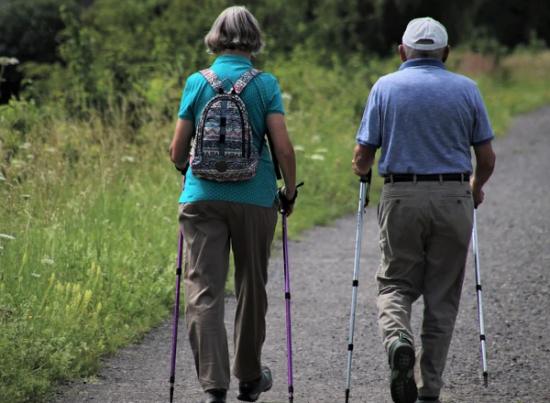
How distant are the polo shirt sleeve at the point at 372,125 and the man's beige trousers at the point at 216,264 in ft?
1.86

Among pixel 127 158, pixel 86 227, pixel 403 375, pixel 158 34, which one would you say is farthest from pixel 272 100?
pixel 158 34

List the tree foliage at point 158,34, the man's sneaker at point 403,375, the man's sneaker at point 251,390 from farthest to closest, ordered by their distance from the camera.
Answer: the tree foliage at point 158,34 < the man's sneaker at point 251,390 < the man's sneaker at point 403,375

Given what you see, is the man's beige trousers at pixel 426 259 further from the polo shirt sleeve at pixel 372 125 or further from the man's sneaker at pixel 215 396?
the man's sneaker at pixel 215 396

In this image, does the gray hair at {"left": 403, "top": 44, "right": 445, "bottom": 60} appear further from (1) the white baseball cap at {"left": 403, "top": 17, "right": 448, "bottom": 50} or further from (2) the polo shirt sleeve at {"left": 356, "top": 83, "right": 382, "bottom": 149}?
(2) the polo shirt sleeve at {"left": 356, "top": 83, "right": 382, "bottom": 149}

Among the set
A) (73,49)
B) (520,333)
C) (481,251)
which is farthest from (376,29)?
(520,333)

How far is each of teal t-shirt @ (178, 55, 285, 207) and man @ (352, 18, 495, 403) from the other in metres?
0.52

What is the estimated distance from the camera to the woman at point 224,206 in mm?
4469

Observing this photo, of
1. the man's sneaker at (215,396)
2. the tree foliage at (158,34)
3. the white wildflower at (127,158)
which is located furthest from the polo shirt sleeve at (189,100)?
the tree foliage at (158,34)

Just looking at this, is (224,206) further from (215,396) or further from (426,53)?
(426,53)

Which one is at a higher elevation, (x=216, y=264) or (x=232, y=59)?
(x=232, y=59)

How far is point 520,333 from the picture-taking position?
20.9ft

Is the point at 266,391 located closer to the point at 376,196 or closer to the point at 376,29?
the point at 376,196

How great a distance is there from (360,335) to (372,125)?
2.13 m

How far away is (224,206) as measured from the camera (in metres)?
4.46
